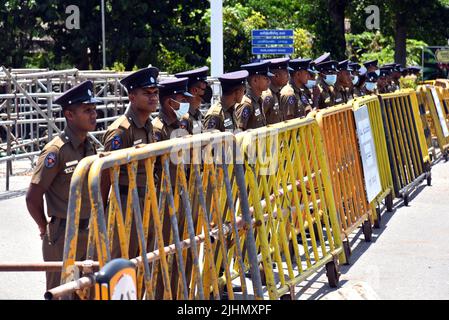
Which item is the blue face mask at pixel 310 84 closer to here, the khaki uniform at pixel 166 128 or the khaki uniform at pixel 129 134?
the khaki uniform at pixel 166 128

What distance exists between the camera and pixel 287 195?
7.93 meters

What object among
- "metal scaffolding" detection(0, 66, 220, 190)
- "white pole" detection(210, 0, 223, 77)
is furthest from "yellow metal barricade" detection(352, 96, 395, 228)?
"white pole" detection(210, 0, 223, 77)

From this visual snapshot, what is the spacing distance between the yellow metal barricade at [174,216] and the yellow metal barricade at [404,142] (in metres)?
5.81

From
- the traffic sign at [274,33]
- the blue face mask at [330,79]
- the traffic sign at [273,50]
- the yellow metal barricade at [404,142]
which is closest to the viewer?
the yellow metal barricade at [404,142]

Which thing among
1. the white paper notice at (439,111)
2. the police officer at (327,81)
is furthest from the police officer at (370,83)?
the police officer at (327,81)

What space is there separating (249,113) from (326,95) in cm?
454

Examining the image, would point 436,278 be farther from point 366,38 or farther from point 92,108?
point 366,38

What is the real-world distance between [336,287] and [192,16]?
27.7 metres

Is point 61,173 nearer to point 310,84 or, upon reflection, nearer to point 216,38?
point 310,84

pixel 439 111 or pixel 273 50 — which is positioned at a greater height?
pixel 273 50

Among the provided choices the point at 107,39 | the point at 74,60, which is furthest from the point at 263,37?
the point at 74,60

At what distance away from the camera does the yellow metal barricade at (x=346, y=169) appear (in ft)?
30.9

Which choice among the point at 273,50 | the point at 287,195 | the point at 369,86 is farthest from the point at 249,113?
the point at 273,50

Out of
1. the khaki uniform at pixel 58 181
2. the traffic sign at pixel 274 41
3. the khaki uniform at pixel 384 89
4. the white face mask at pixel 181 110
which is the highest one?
the traffic sign at pixel 274 41
